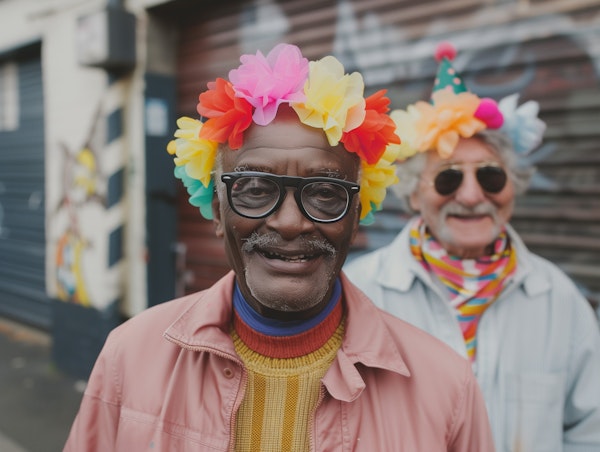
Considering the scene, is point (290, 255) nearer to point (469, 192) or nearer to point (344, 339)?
point (344, 339)

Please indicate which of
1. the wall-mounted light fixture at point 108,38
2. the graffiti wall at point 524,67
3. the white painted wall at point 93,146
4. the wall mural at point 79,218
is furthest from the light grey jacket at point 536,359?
the wall mural at point 79,218

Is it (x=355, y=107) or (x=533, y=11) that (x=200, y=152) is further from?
(x=533, y=11)

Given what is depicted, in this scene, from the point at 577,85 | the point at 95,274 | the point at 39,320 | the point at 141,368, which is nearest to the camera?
the point at 141,368

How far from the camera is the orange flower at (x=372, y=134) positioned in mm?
1478

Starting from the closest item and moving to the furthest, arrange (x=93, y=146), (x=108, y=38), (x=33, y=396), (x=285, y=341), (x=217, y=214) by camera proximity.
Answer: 1. (x=285, y=341)
2. (x=217, y=214)
3. (x=108, y=38)
4. (x=33, y=396)
5. (x=93, y=146)

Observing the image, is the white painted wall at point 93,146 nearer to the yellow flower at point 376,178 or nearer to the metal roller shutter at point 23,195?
the metal roller shutter at point 23,195

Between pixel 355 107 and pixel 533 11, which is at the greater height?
pixel 533 11

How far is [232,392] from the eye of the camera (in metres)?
1.40

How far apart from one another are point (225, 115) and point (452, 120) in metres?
1.06

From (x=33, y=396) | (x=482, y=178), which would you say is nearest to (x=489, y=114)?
(x=482, y=178)

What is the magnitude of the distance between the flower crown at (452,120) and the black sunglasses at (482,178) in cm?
8

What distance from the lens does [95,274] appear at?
5.12 meters

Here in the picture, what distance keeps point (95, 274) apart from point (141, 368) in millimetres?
3919

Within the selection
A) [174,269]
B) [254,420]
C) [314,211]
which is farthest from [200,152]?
[174,269]
